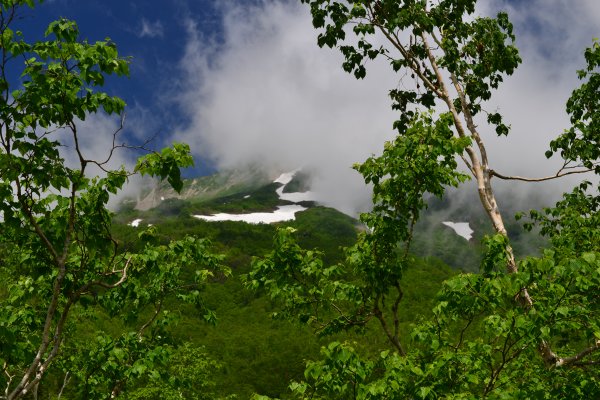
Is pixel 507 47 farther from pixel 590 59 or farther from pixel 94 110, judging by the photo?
pixel 94 110

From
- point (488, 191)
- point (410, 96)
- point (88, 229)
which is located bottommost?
point (88, 229)

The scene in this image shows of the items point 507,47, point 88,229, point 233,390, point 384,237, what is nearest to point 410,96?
point 507,47

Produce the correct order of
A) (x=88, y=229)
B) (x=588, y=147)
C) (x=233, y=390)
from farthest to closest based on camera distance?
(x=233, y=390)
(x=588, y=147)
(x=88, y=229)

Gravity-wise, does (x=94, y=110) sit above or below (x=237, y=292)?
below

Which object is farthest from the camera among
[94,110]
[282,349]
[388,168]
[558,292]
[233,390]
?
[282,349]

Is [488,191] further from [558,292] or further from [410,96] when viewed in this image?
[558,292]

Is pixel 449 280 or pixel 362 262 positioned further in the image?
pixel 362 262

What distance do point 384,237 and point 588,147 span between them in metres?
7.47

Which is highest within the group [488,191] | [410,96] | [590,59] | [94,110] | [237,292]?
[237,292]

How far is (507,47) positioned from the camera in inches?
542

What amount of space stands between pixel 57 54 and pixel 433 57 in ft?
34.4

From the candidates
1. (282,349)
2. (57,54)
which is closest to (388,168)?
(57,54)

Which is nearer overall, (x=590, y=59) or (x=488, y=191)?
(x=488, y=191)

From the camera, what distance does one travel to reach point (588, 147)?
44.9 ft
